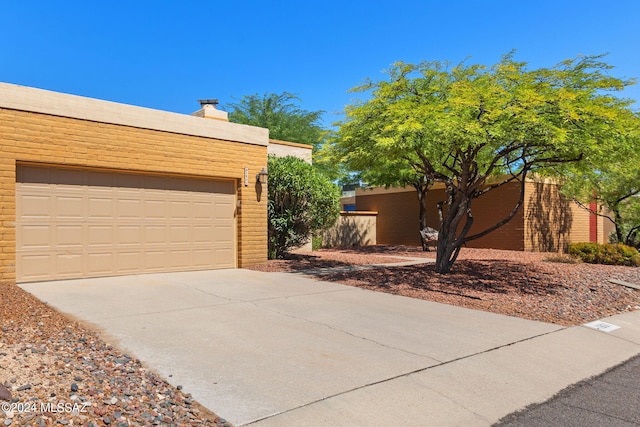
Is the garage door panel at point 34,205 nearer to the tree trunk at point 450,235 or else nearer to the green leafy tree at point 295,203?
the green leafy tree at point 295,203

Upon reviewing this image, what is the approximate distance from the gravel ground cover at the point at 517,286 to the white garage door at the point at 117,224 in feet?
6.26

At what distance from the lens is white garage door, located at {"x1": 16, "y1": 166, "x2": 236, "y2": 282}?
9.62m

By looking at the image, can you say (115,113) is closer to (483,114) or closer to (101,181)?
(101,181)

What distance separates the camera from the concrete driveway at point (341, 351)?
3990 mm

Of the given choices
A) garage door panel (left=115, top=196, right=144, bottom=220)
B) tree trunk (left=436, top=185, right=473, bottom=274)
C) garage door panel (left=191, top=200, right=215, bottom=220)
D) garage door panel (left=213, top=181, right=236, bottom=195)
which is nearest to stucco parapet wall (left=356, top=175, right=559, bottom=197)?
tree trunk (left=436, top=185, right=473, bottom=274)

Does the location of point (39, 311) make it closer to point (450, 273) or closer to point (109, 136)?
point (109, 136)

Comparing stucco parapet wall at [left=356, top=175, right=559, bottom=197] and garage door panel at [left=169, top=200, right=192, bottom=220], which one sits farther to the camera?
stucco parapet wall at [left=356, top=175, right=559, bottom=197]

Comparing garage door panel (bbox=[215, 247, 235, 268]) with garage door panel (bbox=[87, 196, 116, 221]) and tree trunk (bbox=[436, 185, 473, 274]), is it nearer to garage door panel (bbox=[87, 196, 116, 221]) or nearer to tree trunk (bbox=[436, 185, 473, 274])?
garage door panel (bbox=[87, 196, 116, 221])

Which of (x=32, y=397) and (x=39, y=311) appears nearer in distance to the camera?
(x=32, y=397)

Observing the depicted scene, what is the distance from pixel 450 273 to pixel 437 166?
332 centimetres

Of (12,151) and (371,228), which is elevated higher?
(12,151)

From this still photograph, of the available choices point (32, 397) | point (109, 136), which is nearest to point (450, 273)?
point (109, 136)

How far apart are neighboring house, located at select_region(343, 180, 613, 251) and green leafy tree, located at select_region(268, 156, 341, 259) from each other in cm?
840

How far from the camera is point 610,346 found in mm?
6262
